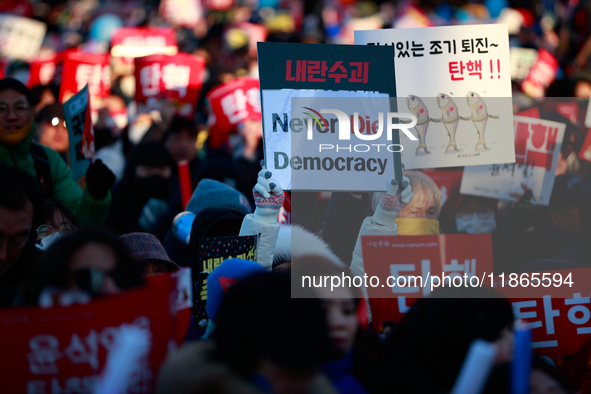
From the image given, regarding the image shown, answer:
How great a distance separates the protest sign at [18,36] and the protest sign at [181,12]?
5624mm

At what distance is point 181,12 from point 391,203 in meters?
12.5

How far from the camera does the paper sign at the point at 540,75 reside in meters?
7.39

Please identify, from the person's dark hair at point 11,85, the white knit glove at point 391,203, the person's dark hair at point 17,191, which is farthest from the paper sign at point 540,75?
the person's dark hair at point 17,191

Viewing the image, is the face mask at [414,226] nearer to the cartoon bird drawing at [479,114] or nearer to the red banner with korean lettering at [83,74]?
the cartoon bird drawing at [479,114]

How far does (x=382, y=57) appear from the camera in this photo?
326cm

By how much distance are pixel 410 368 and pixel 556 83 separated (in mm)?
6393

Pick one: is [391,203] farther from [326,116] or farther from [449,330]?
[449,330]

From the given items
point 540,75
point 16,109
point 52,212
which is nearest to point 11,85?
point 16,109

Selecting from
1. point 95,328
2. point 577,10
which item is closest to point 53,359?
point 95,328

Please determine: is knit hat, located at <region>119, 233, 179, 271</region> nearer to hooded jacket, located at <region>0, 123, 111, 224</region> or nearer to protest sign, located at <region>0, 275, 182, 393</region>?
hooded jacket, located at <region>0, 123, 111, 224</region>

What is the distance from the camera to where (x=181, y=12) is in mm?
14383

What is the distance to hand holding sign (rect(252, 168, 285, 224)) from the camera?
118 inches

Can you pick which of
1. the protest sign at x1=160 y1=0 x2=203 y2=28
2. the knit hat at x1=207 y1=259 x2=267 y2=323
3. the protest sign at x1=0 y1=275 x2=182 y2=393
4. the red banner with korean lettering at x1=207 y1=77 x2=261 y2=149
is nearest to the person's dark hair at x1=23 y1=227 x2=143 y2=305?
the protest sign at x1=0 y1=275 x2=182 y2=393

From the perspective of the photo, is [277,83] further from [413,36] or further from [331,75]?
[413,36]
